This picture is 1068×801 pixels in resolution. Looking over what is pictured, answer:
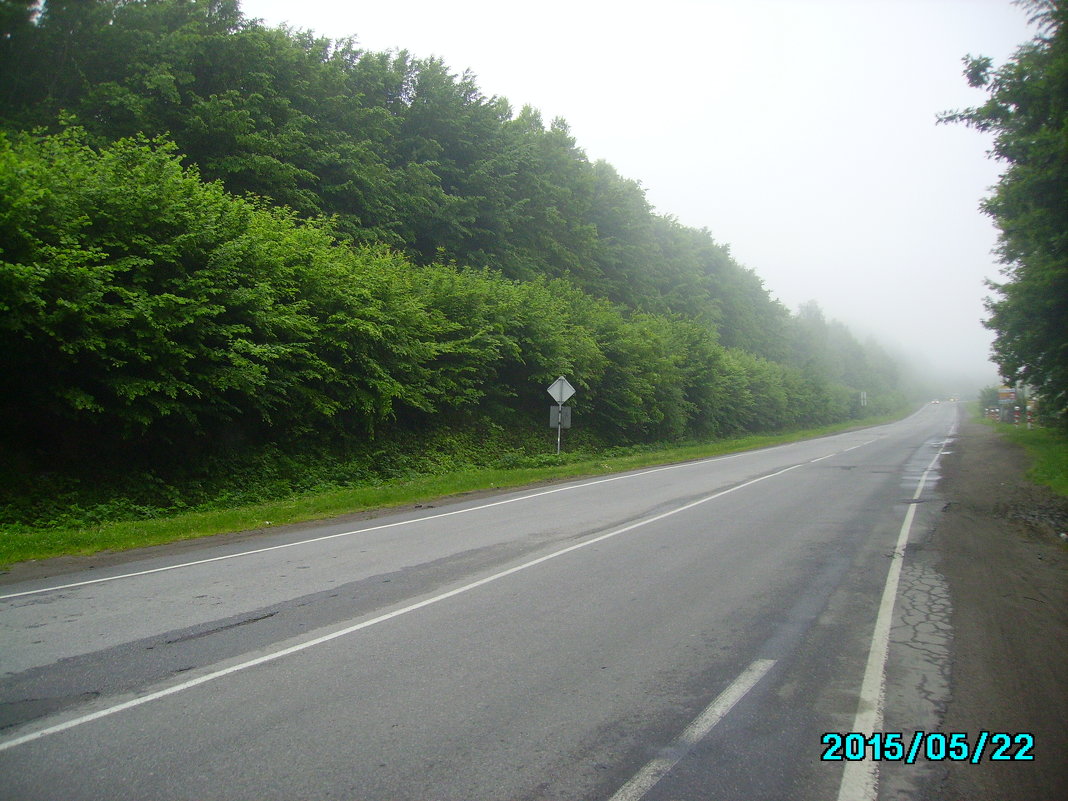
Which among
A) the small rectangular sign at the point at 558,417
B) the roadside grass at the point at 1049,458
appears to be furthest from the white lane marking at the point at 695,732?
the small rectangular sign at the point at 558,417

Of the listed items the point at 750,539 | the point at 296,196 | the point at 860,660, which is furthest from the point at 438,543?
the point at 296,196

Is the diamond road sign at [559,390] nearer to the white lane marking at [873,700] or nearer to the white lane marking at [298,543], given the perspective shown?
the white lane marking at [298,543]

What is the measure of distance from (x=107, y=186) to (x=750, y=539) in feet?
43.4

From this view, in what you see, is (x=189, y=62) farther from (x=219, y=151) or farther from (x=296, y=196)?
(x=296, y=196)

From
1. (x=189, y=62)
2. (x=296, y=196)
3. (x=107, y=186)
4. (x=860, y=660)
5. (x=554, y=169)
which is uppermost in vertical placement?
(x=554, y=169)

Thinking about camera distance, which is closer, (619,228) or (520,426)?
(520,426)

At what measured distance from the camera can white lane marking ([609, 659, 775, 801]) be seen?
3279 millimetres

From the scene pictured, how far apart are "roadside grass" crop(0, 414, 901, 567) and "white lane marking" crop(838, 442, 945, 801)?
9.38m

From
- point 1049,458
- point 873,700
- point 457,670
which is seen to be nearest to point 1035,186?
point 1049,458

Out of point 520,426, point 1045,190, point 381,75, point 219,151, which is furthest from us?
point 381,75

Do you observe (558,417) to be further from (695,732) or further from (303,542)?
(695,732)

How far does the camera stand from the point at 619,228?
51.4 metres

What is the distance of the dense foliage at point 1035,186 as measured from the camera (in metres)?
14.5

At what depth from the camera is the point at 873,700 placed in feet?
14.2
